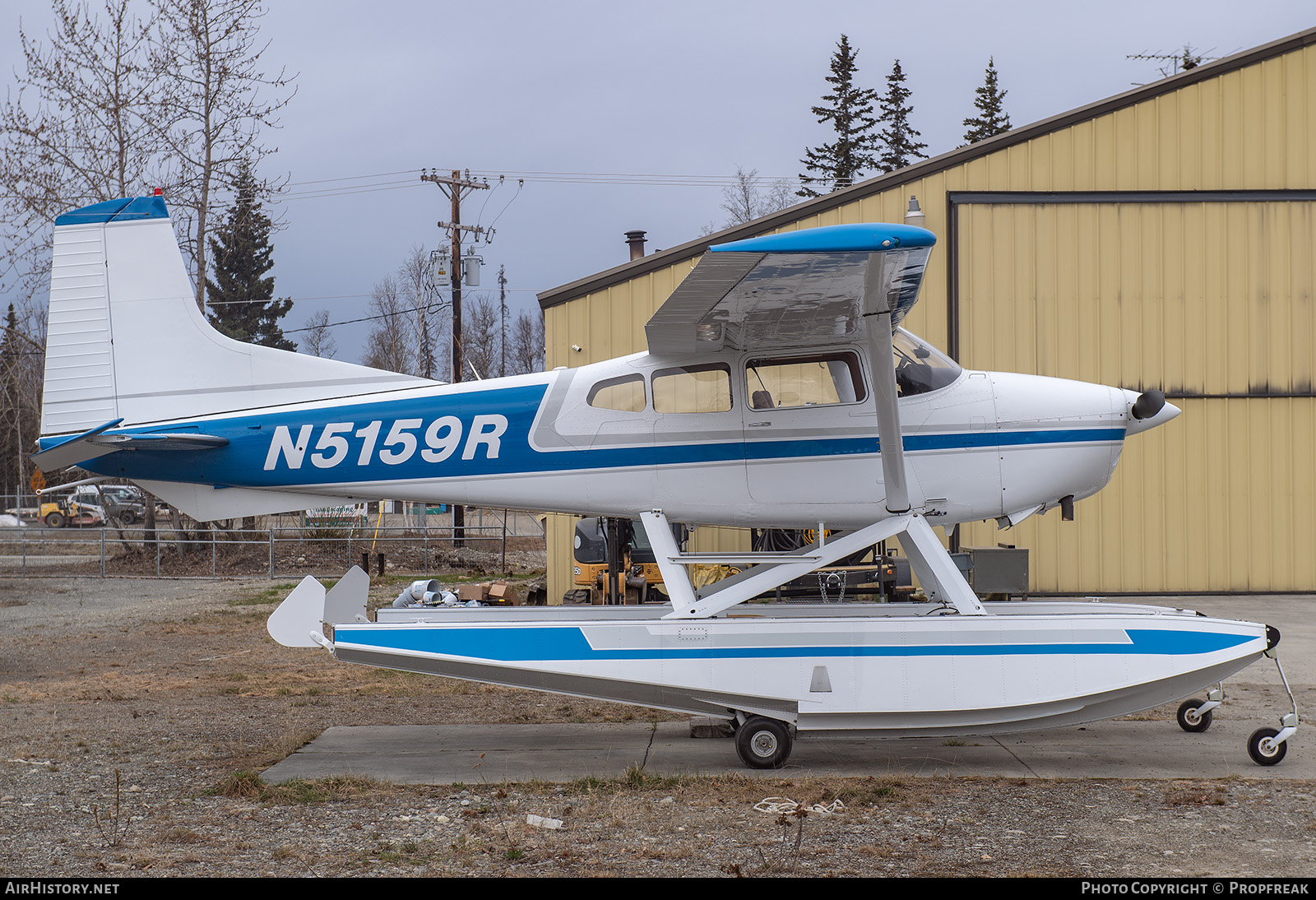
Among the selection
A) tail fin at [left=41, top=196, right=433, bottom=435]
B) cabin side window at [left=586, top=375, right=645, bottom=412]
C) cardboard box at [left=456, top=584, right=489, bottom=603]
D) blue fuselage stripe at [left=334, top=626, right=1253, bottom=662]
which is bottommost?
cardboard box at [left=456, top=584, right=489, bottom=603]

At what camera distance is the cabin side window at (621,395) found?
719cm

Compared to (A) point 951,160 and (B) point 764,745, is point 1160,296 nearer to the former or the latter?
(A) point 951,160

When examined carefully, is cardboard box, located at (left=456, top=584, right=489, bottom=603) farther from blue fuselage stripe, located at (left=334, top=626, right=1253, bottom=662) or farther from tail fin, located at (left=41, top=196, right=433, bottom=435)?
blue fuselage stripe, located at (left=334, top=626, right=1253, bottom=662)

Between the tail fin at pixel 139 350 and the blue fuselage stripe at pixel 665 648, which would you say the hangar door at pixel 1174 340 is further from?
the tail fin at pixel 139 350

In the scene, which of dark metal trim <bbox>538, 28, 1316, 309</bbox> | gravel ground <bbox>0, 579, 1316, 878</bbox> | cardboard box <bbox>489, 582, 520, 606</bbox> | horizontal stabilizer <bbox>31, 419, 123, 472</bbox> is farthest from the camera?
dark metal trim <bbox>538, 28, 1316, 309</bbox>

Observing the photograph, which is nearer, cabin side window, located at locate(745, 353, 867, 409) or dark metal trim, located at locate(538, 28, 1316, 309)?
cabin side window, located at locate(745, 353, 867, 409)

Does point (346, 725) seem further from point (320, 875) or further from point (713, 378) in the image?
point (713, 378)

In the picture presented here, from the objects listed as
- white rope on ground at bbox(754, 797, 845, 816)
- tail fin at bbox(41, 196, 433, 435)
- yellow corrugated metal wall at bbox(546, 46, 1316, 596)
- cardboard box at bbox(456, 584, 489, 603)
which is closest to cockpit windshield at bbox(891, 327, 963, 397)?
white rope on ground at bbox(754, 797, 845, 816)

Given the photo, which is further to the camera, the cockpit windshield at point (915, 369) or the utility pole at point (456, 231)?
the utility pole at point (456, 231)

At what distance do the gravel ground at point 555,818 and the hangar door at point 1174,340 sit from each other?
7.36 metres

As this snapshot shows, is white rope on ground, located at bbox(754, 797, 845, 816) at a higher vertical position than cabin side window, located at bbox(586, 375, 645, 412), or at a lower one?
lower

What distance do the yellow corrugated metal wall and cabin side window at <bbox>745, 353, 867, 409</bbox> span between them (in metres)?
7.78

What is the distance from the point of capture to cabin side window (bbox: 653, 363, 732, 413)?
7156 mm

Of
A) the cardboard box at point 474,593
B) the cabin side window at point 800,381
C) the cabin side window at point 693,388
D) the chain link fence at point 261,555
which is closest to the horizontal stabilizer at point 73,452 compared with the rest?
the cabin side window at point 693,388
